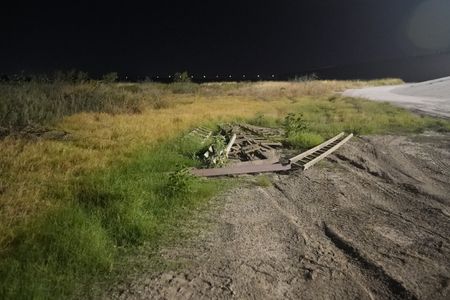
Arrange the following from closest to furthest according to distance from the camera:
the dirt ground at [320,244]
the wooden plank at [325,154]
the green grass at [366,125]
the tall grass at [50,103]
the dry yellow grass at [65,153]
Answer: the dirt ground at [320,244]
the dry yellow grass at [65,153]
the wooden plank at [325,154]
the tall grass at [50,103]
the green grass at [366,125]

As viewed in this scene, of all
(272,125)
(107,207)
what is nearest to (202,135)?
(272,125)

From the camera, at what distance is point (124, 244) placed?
576cm

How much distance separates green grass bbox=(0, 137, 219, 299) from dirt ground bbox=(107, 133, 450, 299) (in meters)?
0.56

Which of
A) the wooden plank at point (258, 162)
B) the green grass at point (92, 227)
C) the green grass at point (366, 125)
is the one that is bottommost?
the green grass at point (366, 125)

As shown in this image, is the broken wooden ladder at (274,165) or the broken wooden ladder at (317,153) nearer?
the broken wooden ladder at (274,165)

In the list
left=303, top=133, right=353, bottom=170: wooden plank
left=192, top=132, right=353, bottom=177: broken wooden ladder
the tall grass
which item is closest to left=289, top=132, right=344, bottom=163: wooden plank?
left=192, top=132, right=353, bottom=177: broken wooden ladder

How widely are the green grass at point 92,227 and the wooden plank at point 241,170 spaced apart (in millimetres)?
750

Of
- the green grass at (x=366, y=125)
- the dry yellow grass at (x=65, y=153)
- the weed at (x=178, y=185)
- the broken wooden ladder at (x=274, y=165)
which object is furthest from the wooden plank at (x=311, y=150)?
the dry yellow grass at (x=65, y=153)

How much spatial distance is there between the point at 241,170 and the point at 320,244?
3.87 meters

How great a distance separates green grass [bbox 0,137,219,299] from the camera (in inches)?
185

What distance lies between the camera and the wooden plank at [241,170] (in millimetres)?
9301

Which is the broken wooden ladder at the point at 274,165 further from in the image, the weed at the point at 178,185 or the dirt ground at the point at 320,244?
the weed at the point at 178,185

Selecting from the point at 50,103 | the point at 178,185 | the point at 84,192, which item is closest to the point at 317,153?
the point at 178,185

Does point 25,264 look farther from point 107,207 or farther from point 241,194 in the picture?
point 241,194
